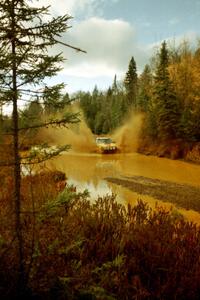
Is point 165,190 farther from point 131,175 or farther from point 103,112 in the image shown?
point 103,112

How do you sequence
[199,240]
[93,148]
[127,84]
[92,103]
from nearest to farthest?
[199,240], [93,148], [127,84], [92,103]

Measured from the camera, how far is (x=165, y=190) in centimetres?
1809

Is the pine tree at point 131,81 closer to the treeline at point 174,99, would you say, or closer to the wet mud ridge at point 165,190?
the treeline at point 174,99

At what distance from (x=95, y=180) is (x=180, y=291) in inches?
713

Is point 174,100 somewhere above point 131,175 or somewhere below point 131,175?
above

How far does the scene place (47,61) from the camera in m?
3.87

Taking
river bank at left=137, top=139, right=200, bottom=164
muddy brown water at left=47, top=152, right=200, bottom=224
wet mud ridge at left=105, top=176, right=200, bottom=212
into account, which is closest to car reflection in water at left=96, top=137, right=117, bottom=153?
river bank at left=137, top=139, right=200, bottom=164

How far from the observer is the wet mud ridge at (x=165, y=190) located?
15.3 m

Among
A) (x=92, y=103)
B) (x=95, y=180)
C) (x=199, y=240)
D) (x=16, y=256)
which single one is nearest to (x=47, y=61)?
(x=16, y=256)

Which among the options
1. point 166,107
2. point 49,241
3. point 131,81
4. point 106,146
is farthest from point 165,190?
point 131,81

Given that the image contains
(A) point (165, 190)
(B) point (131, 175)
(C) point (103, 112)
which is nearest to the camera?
(A) point (165, 190)

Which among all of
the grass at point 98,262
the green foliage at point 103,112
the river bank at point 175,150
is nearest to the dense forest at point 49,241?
the grass at point 98,262

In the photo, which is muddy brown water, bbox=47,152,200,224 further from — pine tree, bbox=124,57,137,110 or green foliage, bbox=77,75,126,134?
pine tree, bbox=124,57,137,110

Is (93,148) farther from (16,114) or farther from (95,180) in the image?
(16,114)
